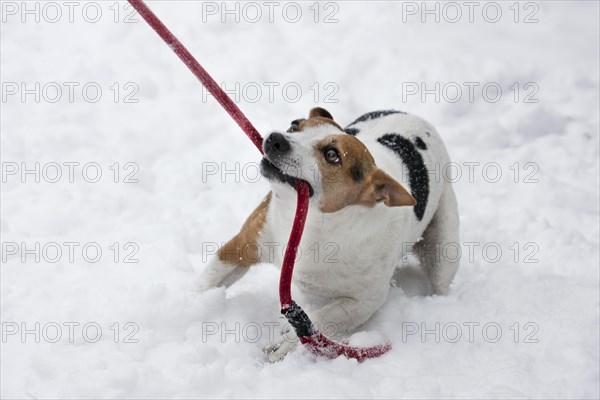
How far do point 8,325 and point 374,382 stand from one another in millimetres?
2148

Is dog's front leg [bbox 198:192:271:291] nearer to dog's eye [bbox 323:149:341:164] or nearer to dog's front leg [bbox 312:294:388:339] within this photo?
dog's front leg [bbox 312:294:388:339]

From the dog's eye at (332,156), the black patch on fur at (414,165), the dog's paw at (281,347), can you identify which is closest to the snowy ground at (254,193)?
the dog's paw at (281,347)

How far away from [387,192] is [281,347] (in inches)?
44.2

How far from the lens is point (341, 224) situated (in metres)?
4.26

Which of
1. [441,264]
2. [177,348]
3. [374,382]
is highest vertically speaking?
[177,348]

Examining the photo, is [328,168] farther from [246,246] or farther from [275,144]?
[246,246]

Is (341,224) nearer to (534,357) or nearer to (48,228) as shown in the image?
(534,357)

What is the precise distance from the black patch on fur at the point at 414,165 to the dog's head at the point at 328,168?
0.78 metres

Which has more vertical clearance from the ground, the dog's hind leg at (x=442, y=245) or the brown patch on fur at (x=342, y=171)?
the brown patch on fur at (x=342, y=171)

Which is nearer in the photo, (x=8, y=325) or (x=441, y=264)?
(x=8, y=325)

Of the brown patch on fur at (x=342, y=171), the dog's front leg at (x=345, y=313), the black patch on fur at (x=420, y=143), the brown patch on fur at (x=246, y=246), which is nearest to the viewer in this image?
the brown patch on fur at (x=342, y=171)

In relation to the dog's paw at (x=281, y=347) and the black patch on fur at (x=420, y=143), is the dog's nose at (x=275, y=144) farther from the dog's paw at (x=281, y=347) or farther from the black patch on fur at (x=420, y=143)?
the black patch on fur at (x=420, y=143)

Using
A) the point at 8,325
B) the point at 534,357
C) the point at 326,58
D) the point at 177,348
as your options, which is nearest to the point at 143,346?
the point at 177,348

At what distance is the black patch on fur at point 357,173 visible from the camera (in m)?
4.08
